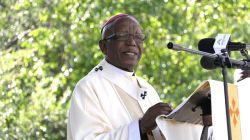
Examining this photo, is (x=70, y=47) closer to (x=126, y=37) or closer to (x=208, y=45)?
(x=126, y=37)

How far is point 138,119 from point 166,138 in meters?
0.36

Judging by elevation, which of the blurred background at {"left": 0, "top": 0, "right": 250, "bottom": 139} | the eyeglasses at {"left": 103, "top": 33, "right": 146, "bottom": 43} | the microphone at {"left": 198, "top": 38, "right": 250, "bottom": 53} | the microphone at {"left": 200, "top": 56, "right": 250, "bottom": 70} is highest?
the eyeglasses at {"left": 103, "top": 33, "right": 146, "bottom": 43}

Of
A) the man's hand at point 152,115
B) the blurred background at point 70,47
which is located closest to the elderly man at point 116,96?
the man's hand at point 152,115

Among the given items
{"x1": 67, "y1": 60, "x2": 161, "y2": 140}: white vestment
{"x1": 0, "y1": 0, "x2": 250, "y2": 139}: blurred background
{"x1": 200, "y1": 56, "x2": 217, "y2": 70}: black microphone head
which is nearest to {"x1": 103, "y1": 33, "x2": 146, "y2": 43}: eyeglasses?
{"x1": 67, "y1": 60, "x2": 161, "y2": 140}: white vestment

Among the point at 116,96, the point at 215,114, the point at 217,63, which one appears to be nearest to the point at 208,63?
the point at 217,63

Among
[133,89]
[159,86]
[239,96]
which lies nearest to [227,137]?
[239,96]

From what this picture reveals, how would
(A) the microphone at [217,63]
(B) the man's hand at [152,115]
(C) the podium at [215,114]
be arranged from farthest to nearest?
1. (B) the man's hand at [152,115]
2. (C) the podium at [215,114]
3. (A) the microphone at [217,63]

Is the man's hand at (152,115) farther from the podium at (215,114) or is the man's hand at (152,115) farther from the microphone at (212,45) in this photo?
the microphone at (212,45)

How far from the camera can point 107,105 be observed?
5.66 metres

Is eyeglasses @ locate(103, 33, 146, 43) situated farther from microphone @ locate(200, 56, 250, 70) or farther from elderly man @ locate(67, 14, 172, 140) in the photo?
microphone @ locate(200, 56, 250, 70)

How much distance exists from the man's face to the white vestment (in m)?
0.11

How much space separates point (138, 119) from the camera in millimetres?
5477

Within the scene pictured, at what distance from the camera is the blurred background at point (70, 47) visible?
11625mm

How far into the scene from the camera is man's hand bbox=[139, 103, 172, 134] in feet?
16.8
